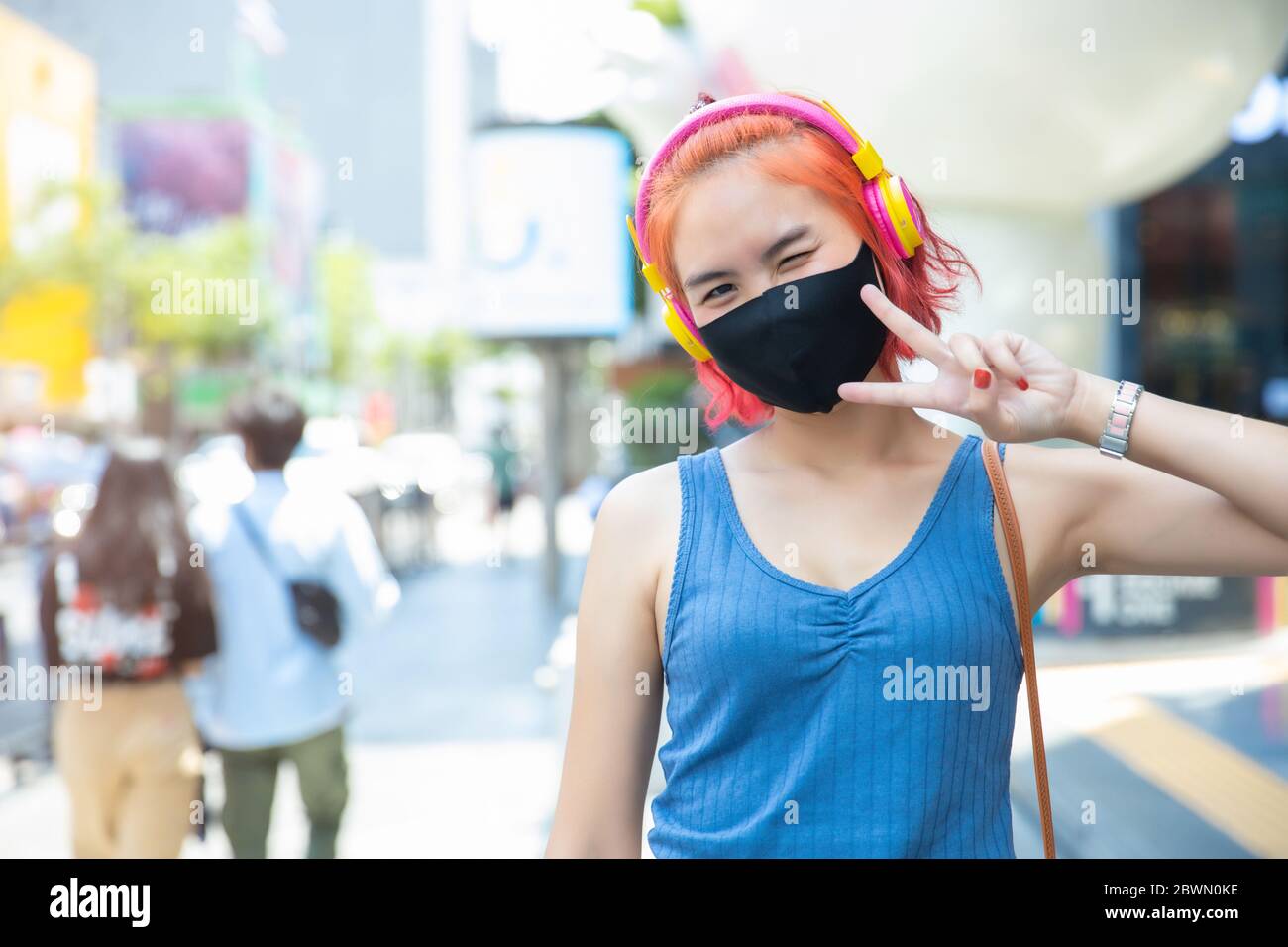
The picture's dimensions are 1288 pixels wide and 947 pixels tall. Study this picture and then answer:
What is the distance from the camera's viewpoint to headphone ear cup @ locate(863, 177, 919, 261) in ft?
4.50

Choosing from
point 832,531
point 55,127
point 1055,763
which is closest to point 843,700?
point 832,531

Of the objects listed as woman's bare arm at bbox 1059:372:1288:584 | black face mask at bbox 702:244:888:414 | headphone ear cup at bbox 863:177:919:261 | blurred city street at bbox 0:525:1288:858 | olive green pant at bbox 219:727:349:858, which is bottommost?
blurred city street at bbox 0:525:1288:858

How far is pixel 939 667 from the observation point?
1282mm

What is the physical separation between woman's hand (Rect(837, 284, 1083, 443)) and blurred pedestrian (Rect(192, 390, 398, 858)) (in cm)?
249

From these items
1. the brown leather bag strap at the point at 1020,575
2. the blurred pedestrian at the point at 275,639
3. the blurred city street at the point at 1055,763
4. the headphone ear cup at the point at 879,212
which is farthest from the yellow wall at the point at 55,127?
the brown leather bag strap at the point at 1020,575

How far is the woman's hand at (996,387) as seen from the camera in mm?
1249

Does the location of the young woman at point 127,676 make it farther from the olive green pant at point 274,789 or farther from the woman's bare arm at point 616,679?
the woman's bare arm at point 616,679

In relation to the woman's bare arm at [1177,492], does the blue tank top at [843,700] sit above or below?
below

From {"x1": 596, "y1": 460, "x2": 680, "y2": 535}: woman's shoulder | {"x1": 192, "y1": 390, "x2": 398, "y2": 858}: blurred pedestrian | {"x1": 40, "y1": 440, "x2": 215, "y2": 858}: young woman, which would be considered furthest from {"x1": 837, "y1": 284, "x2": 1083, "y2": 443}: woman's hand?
{"x1": 40, "y1": 440, "x2": 215, "y2": 858}: young woman

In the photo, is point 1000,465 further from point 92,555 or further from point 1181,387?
point 1181,387

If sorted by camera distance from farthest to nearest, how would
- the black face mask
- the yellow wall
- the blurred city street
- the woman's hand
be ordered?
the yellow wall, the blurred city street, the black face mask, the woman's hand

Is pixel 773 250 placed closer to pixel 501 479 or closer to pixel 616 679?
pixel 616 679

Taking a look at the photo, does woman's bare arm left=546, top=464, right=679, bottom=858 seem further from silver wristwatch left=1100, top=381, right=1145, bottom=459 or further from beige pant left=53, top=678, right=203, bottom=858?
beige pant left=53, top=678, right=203, bottom=858
